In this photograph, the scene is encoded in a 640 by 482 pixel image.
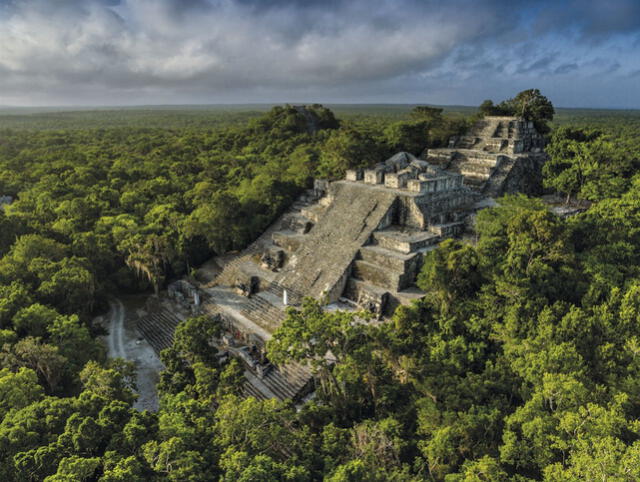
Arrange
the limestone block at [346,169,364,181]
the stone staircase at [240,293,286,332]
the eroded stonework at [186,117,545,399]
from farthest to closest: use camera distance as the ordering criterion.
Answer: the limestone block at [346,169,364,181] → the stone staircase at [240,293,286,332] → the eroded stonework at [186,117,545,399]

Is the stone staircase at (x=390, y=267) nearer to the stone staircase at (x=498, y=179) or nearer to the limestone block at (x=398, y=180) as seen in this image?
the limestone block at (x=398, y=180)

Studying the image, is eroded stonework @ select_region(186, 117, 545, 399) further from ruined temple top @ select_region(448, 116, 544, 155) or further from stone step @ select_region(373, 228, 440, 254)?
ruined temple top @ select_region(448, 116, 544, 155)

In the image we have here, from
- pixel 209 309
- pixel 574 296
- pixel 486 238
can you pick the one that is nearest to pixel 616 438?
pixel 574 296

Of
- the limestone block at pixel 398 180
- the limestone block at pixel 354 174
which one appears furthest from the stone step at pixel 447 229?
the limestone block at pixel 354 174

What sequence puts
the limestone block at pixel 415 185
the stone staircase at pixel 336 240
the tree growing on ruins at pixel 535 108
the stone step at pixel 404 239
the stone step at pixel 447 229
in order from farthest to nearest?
the tree growing on ruins at pixel 535 108 < the limestone block at pixel 415 185 < the stone step at pixel 447 229 < the stone staircase at pixel 336 240 < the stone step at pixel 404 239

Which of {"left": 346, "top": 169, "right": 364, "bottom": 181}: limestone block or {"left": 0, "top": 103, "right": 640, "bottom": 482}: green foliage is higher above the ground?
{"left": 346, "top": 169, "right": 364, "bottom": 181}: limestone block

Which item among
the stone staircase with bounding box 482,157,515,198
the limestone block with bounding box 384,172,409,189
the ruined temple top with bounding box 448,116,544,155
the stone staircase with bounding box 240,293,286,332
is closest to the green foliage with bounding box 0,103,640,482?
the stone staircase with bounding box 240,293,286,332
